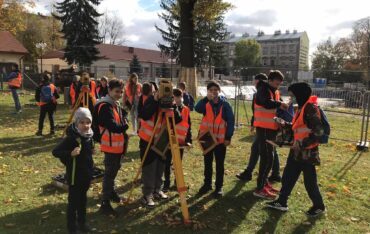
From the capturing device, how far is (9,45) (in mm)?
45906

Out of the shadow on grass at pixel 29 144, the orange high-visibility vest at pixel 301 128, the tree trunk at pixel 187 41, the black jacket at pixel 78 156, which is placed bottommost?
the shadow on grass at pixel 29 144

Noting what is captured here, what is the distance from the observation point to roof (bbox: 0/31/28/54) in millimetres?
44969

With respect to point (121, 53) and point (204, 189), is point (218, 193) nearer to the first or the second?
point (204, 189)

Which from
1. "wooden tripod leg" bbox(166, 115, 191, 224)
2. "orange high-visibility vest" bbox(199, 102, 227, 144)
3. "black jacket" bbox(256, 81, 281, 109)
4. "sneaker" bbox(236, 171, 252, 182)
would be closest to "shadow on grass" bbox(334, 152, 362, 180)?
"sneaker" bbox(236, 171, 252, 182)

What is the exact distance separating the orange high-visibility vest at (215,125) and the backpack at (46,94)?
591cm

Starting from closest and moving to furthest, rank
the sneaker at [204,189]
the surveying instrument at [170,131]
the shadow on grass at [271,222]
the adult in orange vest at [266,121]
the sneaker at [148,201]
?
the surveying instrument at [170,131], the shadow on grass at [271,222], the sneaker at [148,201], the adult in orange vest at [266,121], the sneaker at [204,189]

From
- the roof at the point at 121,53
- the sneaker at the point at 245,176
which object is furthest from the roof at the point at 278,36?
the sneaker at the point at 245,176

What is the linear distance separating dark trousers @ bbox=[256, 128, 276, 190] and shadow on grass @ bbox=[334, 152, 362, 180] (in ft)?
7.30

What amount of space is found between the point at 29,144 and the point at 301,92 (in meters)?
7.24

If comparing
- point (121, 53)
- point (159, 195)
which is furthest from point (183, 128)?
point (121, 53)

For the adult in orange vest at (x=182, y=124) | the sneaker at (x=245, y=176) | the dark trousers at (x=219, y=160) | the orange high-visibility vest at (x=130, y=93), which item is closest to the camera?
the adult in orange vest at (x=182, y=124)

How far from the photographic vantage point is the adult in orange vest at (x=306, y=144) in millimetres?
5156

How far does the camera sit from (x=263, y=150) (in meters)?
6.23

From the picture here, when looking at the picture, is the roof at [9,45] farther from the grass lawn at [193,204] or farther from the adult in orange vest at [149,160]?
the adult in orange vest at [149,160]
